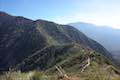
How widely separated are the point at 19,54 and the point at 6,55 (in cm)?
1365

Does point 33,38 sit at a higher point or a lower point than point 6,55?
higher

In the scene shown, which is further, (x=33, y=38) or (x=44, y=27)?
(x=44, y=27)

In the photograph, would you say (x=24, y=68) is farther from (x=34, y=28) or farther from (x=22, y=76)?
(x=34, y=28)

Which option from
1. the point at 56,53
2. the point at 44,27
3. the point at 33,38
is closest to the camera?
the point at 56,53

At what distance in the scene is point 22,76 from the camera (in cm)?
1302

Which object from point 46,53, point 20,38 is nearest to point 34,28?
point 20,38

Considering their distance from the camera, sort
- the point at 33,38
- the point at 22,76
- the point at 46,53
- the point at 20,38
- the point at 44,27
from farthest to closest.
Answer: the point at 44,27
the point at 20,38
the point at 33,38
the point at 46,53
the point at 22,76

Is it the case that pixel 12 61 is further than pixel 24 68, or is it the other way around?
pixel 12 61

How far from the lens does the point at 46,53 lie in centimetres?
9981

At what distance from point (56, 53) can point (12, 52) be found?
7980 cm

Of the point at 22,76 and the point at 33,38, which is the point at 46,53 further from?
the point at 22,76

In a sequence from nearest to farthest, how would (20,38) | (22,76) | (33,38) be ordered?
1. (22,76)
2. (33,38)
3. (20,38)

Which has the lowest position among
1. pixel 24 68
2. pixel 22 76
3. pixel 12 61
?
pixel 12 61

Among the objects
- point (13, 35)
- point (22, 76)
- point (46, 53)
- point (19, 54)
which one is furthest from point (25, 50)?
point (22, 76)
